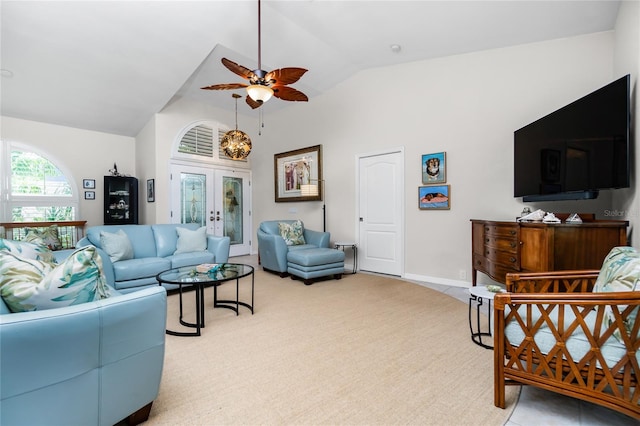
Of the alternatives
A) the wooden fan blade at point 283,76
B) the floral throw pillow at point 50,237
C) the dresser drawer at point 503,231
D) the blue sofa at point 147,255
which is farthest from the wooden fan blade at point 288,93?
the floral throw pillow at point 50,237

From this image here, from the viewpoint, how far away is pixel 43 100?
15.3 feet

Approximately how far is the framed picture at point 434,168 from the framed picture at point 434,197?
0.33ft

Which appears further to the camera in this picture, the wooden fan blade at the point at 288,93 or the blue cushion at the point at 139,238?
the blue cushion at the point at 139,238

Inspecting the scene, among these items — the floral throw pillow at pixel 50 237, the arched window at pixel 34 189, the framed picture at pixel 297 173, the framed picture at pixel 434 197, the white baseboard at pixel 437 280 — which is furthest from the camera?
the framed picture at pixel 297 173

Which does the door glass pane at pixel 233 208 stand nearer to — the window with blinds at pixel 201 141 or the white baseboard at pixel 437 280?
the window with blinds at pixel 201 141

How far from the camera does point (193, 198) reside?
6.21 metres

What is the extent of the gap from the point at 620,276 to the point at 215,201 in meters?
6.33

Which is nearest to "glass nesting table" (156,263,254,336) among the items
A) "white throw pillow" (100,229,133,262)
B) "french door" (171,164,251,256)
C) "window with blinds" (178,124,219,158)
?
"white throw pillow" (100,229,133,262)

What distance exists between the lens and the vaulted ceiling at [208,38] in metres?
3.26

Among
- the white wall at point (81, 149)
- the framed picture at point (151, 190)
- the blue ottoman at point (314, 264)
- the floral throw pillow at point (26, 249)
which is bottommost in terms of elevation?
the blue ottoman at point (314, 264)

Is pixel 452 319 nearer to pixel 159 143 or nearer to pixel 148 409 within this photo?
pixel 148 409

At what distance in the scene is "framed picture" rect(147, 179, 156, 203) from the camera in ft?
18.4

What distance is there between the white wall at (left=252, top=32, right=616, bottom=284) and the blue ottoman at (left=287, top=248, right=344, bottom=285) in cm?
94

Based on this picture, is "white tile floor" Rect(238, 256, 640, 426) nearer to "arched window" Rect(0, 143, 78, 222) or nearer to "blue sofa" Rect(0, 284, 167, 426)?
"blue sofa" Rect(0, 284, 167, 426)
